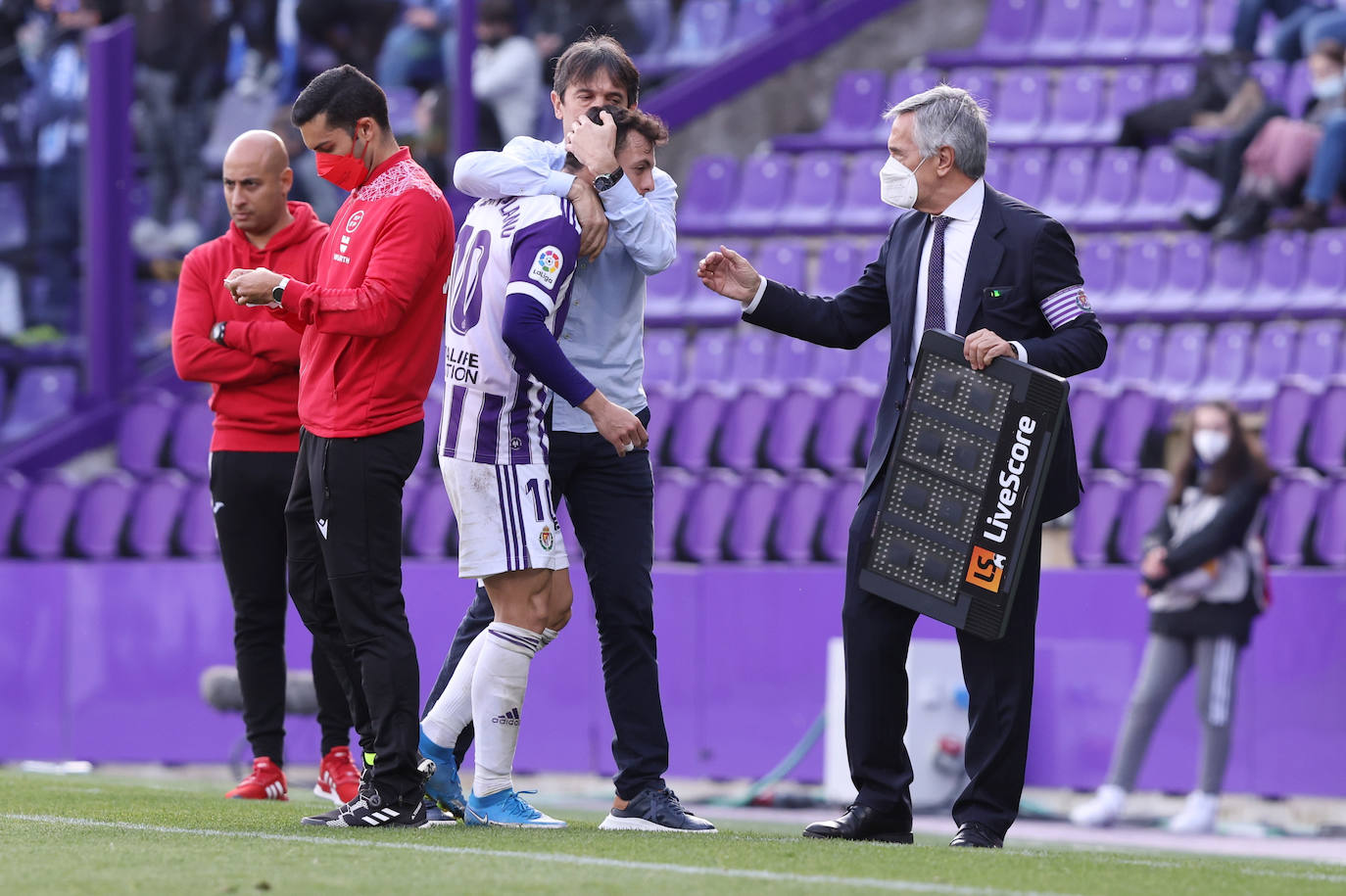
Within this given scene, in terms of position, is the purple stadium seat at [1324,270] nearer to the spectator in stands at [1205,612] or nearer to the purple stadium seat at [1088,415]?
the purple stadium seat at [1088,415]

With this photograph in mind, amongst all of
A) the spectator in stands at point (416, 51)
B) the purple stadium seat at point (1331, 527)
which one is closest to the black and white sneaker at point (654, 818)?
the purple stadium seat at point (1331, 527)

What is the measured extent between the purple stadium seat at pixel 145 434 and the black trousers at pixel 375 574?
6826 mm

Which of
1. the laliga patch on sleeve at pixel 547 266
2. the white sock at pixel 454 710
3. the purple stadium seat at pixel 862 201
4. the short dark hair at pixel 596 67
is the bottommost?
the white sock at pixel 454 710

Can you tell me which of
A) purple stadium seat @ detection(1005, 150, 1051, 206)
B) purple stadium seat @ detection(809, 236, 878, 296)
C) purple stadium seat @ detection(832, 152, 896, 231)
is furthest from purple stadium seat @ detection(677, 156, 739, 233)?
purple stadium seat @ detection(1005, 150, 1051, 206)

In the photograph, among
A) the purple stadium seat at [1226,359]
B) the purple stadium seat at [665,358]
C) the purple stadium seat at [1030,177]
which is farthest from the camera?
the purple stadium seat at [1030,177]

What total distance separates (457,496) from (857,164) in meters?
9.30

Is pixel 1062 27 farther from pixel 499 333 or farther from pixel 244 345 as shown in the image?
pixel 499 333

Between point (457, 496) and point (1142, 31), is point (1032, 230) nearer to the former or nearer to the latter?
point (457, 496)

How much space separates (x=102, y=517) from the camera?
1093 centimetres

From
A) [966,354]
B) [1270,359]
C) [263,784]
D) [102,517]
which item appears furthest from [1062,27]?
[966,354]

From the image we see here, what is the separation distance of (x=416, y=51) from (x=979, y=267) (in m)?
9.51

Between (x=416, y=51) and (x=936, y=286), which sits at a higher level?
(x=416, y=51)

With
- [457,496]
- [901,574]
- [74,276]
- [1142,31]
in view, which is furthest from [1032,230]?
[1142,31]

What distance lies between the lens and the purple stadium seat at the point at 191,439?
1152 cm
